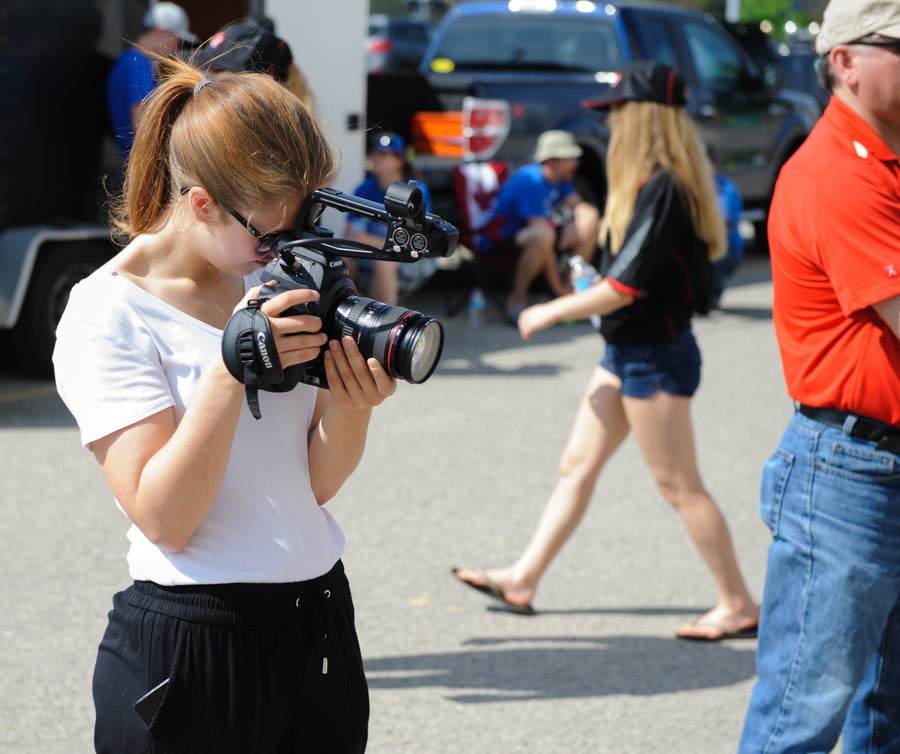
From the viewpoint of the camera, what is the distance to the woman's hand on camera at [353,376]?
1874mm

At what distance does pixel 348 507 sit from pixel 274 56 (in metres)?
2.23

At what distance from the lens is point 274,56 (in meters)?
4.05

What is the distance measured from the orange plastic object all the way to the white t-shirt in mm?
8115

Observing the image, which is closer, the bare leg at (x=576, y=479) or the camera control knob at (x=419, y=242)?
the camera control knob at (x=419, y=242)

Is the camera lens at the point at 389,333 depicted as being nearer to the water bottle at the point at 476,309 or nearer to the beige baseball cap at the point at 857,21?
the beige baseball cap at the point at 857,21

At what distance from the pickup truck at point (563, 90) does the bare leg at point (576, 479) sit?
185 inches

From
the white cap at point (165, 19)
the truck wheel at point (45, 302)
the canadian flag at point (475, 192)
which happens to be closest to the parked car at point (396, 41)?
the canadian flag at point (475, 192)

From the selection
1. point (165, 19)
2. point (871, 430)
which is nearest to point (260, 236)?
point (871, 430)

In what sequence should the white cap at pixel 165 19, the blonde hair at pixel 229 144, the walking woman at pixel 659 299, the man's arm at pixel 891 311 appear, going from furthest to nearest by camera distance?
1. the white cap at pixel 165 19
2. the walking woman at pixel 659 299
3. the man's arm at pixel 891 311
4. the blonde hair at pixel 229 144

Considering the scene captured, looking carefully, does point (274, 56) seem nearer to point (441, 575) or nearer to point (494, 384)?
point (441, 575)

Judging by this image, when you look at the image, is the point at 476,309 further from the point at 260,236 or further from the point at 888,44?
the point at 260,236

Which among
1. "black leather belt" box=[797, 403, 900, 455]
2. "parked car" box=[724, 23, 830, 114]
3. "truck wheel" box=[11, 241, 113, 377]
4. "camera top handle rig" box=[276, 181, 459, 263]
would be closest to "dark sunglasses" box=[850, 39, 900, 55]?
"black leather belt" box=[797, 403, 900, 455]

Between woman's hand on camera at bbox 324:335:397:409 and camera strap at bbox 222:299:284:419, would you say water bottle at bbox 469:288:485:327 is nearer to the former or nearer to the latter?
woman's hand on camera at bbox 324:335:397:409

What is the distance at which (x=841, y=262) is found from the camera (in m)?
2.52
